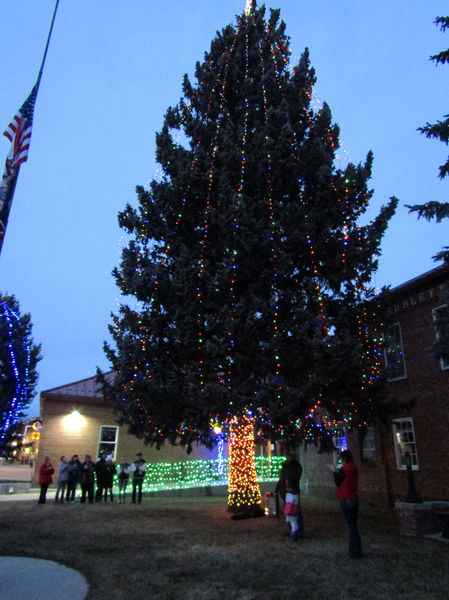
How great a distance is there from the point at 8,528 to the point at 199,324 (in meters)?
6.48

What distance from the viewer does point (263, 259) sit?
1188cm

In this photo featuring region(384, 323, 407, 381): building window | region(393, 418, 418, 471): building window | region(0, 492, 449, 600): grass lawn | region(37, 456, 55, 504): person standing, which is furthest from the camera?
region(384, 323, 407, 381): building window

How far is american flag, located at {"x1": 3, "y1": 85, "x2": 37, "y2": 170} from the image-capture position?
5520 mm

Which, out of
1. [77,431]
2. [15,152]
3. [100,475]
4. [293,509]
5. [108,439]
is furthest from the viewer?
[108,439]

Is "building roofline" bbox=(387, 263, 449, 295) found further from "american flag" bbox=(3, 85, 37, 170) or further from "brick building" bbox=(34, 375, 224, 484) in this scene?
"brick building" bbox=(34, 375, 224, 484)

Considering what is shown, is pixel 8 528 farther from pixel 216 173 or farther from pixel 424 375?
pixel 424 375

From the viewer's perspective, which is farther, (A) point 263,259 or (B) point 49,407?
(B) point 49,407

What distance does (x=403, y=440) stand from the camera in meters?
15.6

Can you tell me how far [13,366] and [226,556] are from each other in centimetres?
1454

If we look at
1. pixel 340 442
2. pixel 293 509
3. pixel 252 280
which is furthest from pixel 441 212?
pixel 340 442

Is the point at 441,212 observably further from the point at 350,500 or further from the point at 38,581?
the point at 38,581

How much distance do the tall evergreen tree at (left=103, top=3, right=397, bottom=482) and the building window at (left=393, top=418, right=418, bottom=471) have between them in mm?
4524

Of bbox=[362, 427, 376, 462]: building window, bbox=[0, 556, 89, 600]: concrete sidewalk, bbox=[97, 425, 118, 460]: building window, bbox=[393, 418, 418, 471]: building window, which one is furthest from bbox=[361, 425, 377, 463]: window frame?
bbox=[0, 556, 89, 600]: concrete sidewalk

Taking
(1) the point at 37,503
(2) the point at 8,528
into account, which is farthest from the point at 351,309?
(1) the point at 37,503
